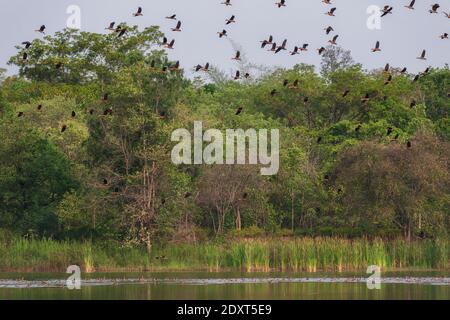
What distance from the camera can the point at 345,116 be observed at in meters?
73.4

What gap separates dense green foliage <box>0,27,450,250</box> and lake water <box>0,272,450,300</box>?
6.16m

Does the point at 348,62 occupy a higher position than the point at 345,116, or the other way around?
the point at 348,62

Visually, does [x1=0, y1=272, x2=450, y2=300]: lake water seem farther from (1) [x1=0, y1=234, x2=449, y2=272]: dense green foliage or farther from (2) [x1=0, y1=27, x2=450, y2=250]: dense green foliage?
(2) [x1=0, y1=27, x2=450, y2=250]: dense green foliage

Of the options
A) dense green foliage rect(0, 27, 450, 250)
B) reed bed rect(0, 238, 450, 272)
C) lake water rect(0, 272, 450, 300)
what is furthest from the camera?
dense green foliage rect(0, 27, 450, 250)

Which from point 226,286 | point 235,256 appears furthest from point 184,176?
point 226,286

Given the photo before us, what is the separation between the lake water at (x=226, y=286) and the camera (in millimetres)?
34938

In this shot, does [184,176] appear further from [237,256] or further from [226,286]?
[226,286]

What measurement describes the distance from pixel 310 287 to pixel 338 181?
19448 mm

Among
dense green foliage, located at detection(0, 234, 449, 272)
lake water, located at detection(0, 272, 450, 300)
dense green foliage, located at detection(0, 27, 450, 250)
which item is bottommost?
lake water, located at detection(0, 272, 450, 300)

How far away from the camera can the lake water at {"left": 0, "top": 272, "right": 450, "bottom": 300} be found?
34.9 meters

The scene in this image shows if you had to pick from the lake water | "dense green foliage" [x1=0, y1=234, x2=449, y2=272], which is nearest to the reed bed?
"dense green foliage" [x1=0, y1=234, x2=449, y2=272]

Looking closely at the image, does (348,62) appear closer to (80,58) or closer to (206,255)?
(80,58)
